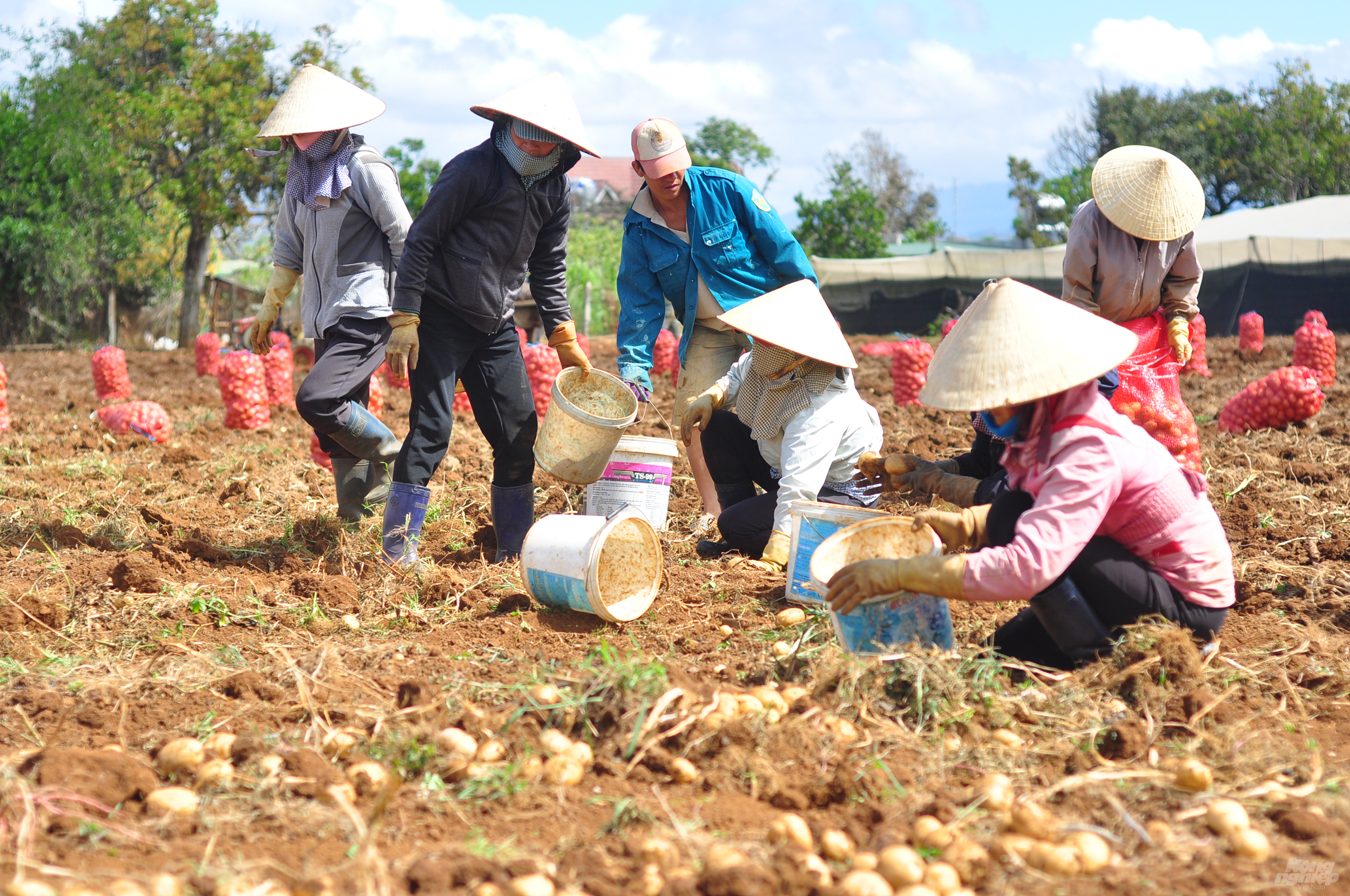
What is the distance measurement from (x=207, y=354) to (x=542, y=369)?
5231 mm

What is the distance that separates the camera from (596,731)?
7.41 feet

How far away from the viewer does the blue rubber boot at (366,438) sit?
392 cm

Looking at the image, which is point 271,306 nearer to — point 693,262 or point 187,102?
point 693,262

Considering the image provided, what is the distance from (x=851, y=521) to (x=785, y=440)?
639 millimetres

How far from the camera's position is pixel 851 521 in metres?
3.05

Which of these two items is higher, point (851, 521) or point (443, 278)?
Answer: point (443, 278)

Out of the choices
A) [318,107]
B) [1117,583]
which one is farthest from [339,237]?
[1117,583]

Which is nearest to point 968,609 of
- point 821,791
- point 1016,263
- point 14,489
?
point 821,791

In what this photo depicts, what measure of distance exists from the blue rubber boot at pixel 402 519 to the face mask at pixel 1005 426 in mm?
1965

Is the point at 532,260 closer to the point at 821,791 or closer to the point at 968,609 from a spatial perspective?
the point at 968,609

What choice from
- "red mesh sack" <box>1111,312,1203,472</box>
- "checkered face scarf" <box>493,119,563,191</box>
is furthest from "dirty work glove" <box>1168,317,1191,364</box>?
"checkered face scarf" <box>493,119,563,191</box>

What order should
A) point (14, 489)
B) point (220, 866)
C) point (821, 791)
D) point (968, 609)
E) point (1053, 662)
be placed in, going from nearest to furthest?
point (220, 866) → point (821, 791) → point (1053, 662) → point (968, 609) → point (14, 489)

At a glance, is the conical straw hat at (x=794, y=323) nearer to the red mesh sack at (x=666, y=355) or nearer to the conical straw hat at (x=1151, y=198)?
the conical straw hat at (x=1151, y=198)

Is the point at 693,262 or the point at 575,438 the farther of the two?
the point at 693,262
